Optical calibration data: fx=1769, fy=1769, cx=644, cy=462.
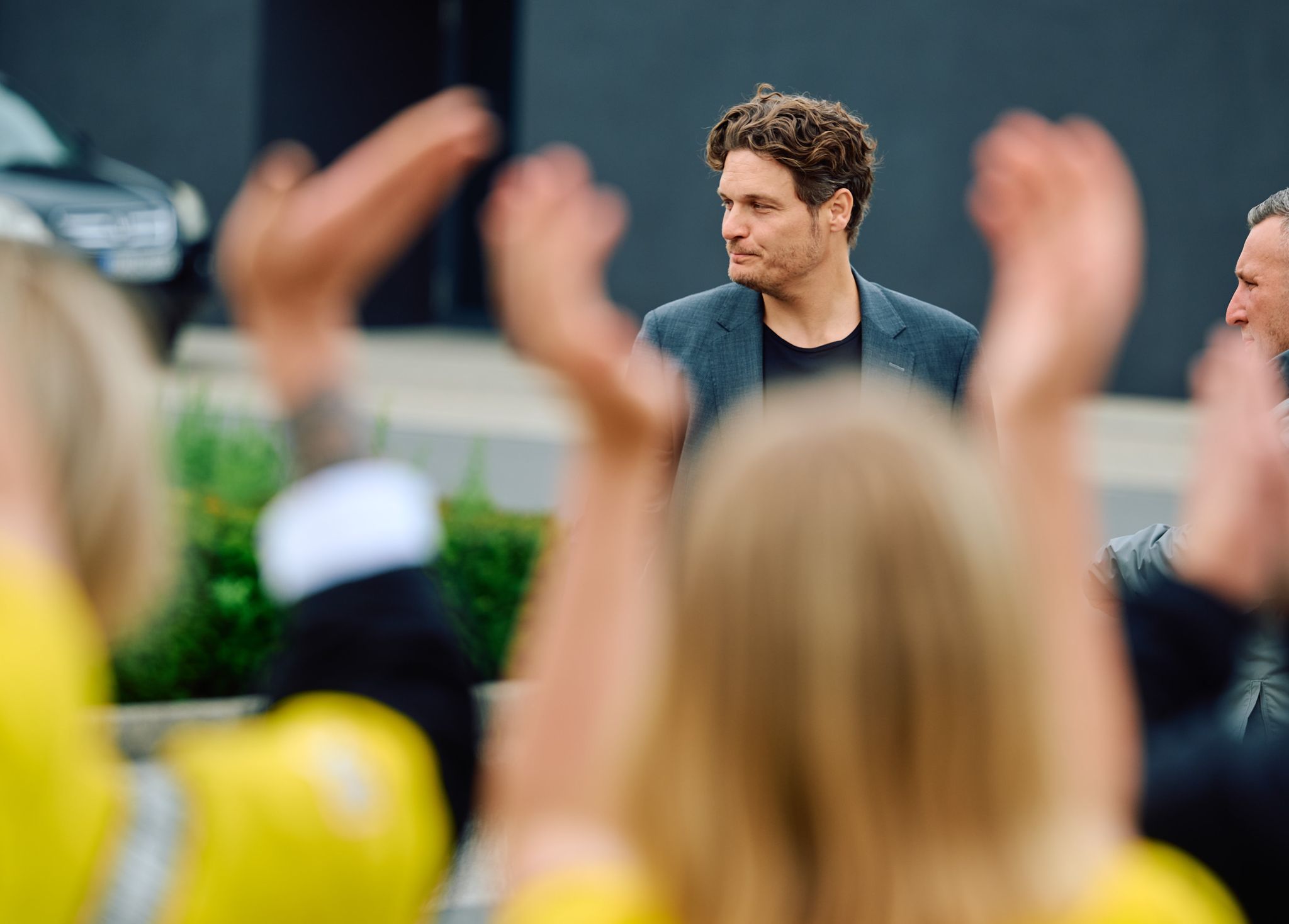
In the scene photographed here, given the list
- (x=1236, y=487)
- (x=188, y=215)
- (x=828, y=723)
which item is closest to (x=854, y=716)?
(x=828, y=723)

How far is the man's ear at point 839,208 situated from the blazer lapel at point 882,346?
24cm

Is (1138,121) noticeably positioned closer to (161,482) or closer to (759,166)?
(759,166)

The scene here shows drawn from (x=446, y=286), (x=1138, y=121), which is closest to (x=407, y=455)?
(x=1138, y=121)

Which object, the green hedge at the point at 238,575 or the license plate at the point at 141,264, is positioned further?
the license plate at the point at 141,264

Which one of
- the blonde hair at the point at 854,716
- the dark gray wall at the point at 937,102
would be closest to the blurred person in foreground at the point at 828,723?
the blonde hair at the point at 854,716

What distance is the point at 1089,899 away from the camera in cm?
133

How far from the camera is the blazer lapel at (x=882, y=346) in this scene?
13.6ft

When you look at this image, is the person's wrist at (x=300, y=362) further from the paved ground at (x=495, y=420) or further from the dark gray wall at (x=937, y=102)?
the dark gray wall at (x=937, y=102)

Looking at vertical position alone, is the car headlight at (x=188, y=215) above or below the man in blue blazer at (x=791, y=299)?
below

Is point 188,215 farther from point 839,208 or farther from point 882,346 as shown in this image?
point 882,346

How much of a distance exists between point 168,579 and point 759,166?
3.10 m

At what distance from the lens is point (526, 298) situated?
60.5 inches

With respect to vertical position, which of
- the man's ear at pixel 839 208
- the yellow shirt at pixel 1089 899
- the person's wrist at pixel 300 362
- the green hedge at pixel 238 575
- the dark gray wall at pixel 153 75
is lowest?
the green hedge at pixel 238 575

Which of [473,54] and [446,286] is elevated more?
[473,54]
